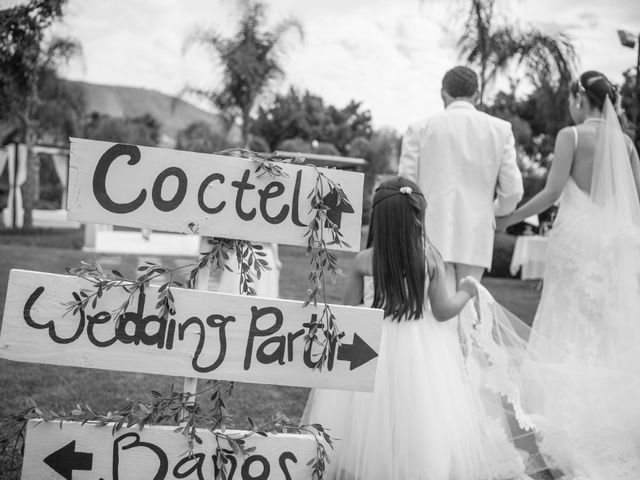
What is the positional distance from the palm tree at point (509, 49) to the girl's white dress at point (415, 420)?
30.8 feet

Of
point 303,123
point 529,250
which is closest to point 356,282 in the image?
point 529,250

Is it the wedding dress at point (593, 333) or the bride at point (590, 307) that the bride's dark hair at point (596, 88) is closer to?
the bride at point (590, 307)

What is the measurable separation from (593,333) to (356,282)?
1.50 meters

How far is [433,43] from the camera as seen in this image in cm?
1177

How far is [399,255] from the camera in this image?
2.61 m

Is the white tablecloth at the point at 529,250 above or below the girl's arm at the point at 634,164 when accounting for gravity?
below

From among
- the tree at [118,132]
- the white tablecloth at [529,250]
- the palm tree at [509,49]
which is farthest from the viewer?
the tree at [118,132]

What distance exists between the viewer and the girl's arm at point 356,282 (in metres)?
2.71

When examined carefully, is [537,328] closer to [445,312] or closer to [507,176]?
[507,176]

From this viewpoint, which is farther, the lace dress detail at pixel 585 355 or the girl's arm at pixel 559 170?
the girl's arm at pixel 559 170

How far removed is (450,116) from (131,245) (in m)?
9.25

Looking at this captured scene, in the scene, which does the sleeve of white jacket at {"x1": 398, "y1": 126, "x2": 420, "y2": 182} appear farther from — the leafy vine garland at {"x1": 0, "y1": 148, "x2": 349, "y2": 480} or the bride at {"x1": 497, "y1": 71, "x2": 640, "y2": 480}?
the leafy vine garland at {"x1": 0, "y1": 148, "x2": 349, "y2": 480}

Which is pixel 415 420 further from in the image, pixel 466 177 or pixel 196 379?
pixel 466 177

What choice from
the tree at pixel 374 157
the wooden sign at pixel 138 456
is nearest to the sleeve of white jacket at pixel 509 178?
the wooden sign at pixel 138 456
